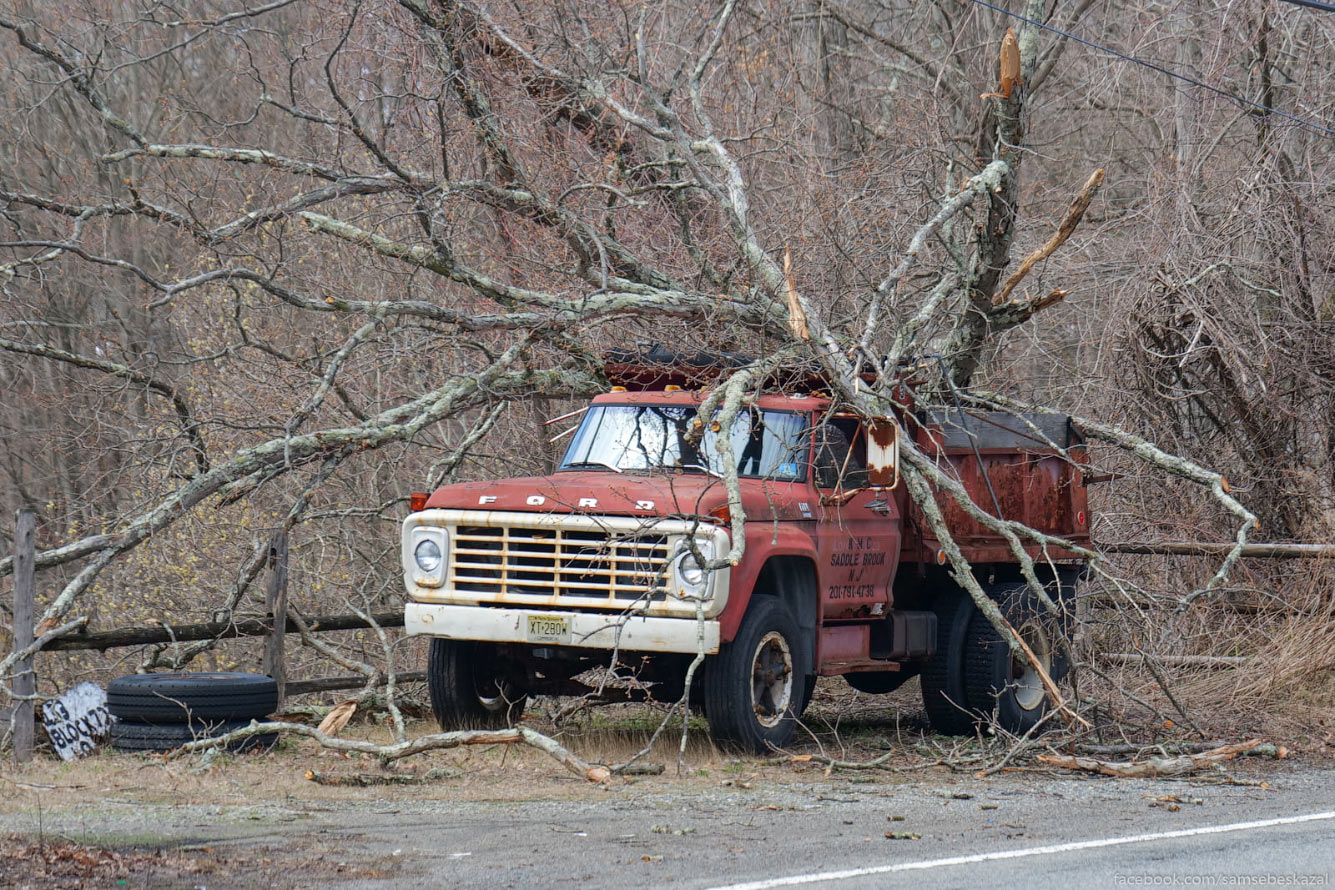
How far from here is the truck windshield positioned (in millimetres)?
10406

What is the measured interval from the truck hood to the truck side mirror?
44cm

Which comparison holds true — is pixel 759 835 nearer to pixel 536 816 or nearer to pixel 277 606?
pixel 536 816

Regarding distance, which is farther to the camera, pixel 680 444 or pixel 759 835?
pixel 680 444

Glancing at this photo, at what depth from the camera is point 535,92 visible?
14508mm

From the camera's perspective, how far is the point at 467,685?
10242mm

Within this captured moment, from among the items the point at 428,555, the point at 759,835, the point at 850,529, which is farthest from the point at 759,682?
the point at 759,835

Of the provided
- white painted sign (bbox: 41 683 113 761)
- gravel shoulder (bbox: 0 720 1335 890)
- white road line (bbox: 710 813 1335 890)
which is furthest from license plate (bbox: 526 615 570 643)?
white road line (bbox: 710 813 1335 890)

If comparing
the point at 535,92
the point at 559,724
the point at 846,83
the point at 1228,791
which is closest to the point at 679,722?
the point at 559,724

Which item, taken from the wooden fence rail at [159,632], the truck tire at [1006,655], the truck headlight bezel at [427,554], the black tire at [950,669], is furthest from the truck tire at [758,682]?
the wooden fence rail at [159,632]

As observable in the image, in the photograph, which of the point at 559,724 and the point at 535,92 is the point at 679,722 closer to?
the point at 559,724

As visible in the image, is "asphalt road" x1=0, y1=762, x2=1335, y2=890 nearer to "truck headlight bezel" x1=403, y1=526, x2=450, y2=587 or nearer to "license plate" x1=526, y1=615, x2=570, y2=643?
"license plate" x1=526, y1=615, x2=570, y2=643

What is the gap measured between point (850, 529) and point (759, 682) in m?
1.40

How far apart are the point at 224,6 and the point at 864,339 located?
14.2m

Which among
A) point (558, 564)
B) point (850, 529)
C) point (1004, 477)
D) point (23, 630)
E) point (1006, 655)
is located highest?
point (1004, 477)
